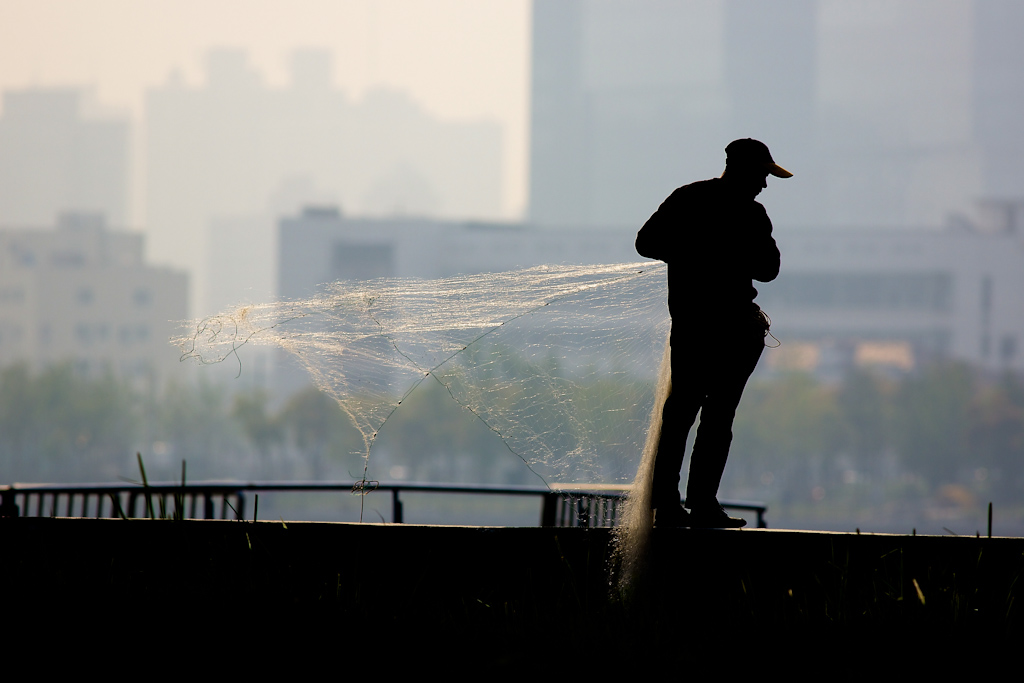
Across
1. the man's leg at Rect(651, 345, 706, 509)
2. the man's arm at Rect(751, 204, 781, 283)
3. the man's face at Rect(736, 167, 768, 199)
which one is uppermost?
the man's face at Rect(736, 167, 768, 199)

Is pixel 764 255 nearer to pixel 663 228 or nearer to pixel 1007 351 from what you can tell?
pixel 663 228

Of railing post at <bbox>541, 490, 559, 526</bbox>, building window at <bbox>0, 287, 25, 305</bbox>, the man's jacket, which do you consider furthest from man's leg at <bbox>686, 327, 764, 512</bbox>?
building window at <bbox>0, 287, 25, 305</bbox>

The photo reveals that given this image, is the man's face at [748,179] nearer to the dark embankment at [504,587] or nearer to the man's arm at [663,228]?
the man's arm at [663,228]

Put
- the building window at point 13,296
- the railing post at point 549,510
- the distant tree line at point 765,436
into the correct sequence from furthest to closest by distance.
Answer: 1. the building window at point 13,296
2. the distant tree line at point 765,436
3. the railing post at point 549,510

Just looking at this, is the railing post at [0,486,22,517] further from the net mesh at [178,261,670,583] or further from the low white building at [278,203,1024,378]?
the low white building at [278,203,1024,378]

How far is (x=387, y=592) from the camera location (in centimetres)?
400

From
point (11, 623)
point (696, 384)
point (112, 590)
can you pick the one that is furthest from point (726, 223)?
point (11, 623)

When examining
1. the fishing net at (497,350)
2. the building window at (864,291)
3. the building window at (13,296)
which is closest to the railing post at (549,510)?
the fishing net at (497,350)

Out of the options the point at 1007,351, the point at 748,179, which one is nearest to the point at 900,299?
the point at 1007,351

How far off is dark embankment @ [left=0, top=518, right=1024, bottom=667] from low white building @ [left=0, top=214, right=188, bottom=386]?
12695cm

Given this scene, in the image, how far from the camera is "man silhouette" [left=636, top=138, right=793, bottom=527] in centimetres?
461

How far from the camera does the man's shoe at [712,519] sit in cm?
457

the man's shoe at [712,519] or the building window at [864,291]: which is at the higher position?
the building window at [864,291]

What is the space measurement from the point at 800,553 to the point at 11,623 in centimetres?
311
